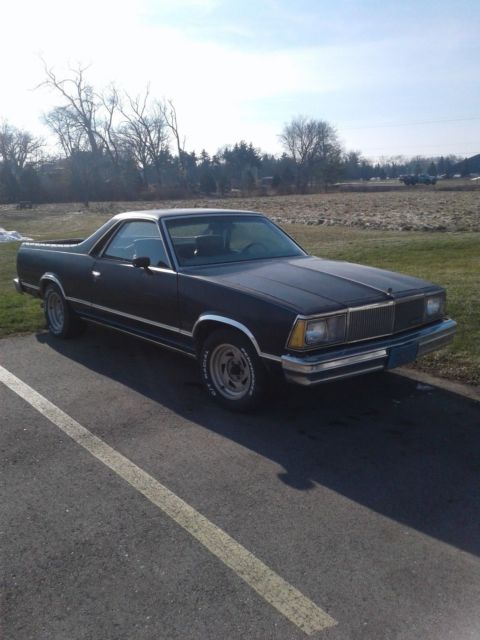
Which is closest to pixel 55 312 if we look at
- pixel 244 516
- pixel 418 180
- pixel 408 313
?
pixel 408 313

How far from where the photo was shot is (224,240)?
556cm

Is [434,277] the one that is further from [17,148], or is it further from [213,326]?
[17,148]

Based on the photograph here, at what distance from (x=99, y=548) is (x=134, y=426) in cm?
150

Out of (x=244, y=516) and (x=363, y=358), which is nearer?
(x=244, y=516)

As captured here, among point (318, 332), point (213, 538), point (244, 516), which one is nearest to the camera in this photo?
point (213, 538)

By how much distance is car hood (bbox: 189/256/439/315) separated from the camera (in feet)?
14.0

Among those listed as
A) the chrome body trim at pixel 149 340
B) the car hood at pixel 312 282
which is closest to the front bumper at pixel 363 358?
the car hood at pixel 312 282

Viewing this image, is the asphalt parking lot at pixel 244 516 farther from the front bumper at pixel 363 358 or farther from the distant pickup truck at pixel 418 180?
the distant pickup truck at pixel 418 180

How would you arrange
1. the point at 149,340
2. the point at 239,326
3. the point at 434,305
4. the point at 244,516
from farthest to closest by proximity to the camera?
the point at 149,340 < the point at 434,305 < the point at 239,326 < the point at 244,516

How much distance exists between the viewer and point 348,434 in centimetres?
425

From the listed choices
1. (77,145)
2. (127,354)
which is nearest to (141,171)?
(77,145)

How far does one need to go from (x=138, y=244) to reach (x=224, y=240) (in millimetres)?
825

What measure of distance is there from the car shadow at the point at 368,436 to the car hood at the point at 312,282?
26.9 inches

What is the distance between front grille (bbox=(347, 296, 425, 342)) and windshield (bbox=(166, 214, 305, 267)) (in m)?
1.44
